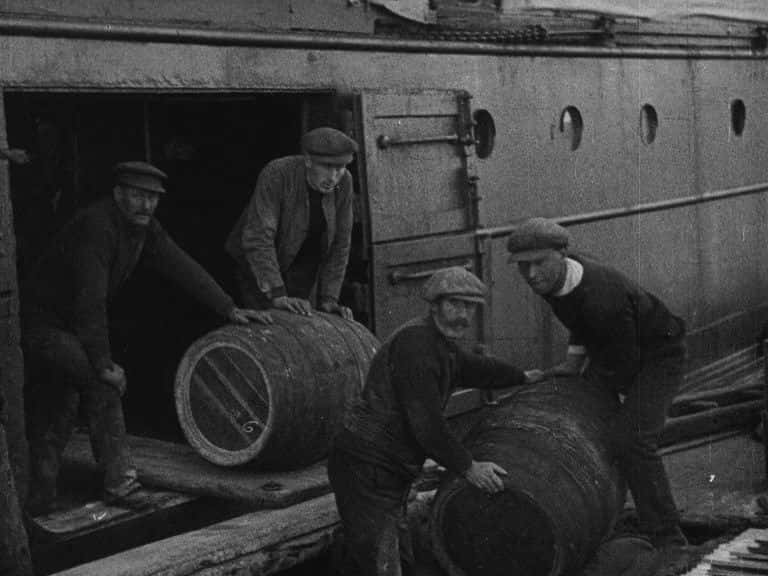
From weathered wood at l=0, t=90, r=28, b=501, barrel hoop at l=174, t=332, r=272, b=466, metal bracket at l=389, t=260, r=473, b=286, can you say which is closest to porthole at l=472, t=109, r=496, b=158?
metal bracket at l=389, t=260, r=473, b=286

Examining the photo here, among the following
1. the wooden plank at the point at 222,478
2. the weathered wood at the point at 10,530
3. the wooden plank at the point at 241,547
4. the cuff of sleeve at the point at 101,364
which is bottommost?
the wooden plank at the point at 241,547

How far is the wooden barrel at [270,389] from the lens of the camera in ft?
27.6

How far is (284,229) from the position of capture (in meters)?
9.24

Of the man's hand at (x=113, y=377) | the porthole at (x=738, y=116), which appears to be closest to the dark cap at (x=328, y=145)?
the man's hand at (x=113, y=377)

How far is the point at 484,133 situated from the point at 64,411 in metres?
4.68

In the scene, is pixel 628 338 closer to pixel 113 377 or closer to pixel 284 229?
pixel 284 229

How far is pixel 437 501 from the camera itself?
7.50 meters

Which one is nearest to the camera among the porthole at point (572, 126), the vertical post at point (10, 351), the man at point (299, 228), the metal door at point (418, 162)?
the vertical post at point (10, 351)

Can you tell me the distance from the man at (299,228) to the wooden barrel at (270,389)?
0.43 metres

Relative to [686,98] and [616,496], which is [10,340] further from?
[686,98]

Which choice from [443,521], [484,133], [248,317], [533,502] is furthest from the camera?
[484,133]

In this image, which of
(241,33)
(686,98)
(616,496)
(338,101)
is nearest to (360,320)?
(338,101)

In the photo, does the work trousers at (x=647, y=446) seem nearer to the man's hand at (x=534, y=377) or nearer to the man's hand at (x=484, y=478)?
the man's hand at (x=534, y=377)

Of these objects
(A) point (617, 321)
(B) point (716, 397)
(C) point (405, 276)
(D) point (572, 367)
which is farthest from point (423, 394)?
(B) point (716, 397)
